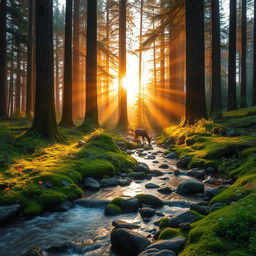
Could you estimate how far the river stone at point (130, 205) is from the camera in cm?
523

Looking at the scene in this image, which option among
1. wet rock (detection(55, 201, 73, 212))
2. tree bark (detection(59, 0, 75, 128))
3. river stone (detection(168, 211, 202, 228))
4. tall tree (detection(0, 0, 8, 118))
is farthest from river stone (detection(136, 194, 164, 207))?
tall tree (detection(0, 0, 8, 118))

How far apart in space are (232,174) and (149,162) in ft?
13.5

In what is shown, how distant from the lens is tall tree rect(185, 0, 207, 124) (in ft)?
43.5

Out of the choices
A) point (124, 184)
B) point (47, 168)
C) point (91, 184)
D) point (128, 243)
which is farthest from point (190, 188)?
point (47, 168)

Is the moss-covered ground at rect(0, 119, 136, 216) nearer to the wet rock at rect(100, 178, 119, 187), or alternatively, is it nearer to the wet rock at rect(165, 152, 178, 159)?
the wet rock at rect(100, 178, 119, 187)

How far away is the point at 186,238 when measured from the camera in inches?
133

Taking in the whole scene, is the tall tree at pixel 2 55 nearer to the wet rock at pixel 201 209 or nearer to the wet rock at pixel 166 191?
the wet rock at pixel 166 191

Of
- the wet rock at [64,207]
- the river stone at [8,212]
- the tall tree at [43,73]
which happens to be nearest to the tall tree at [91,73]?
the tall tree at [43,73]

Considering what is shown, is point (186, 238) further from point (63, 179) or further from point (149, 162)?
point (149, 162)

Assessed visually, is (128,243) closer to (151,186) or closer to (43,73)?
(151,186)

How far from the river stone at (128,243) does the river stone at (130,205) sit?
4.65 ft

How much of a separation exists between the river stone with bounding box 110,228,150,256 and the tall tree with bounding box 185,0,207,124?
1059cm

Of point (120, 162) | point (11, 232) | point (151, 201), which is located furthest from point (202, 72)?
point (11, 232)

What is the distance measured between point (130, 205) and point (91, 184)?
185 centimetres
